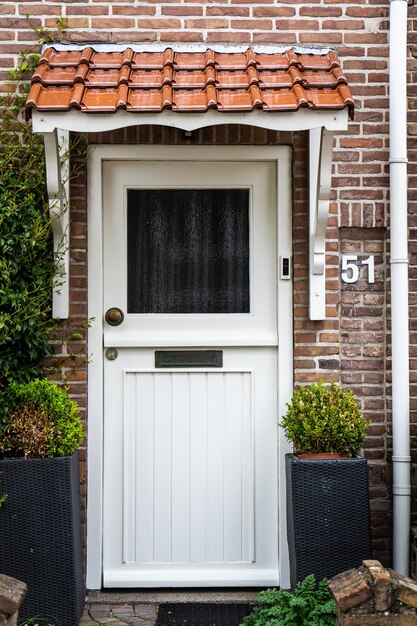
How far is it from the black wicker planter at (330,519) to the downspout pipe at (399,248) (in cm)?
47

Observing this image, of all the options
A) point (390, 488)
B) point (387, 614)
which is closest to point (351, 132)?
point (390, 488)

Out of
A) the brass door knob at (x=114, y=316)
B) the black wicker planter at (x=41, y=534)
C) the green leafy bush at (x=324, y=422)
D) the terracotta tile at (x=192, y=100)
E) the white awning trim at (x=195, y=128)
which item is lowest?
the black wicker planter at (x=41, y=534)

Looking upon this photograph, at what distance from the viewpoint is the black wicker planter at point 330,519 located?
4.11 metres

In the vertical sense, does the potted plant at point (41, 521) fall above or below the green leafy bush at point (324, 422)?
below

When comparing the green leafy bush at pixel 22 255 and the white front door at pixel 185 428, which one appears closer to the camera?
the green leafy bush at pixel 22 255

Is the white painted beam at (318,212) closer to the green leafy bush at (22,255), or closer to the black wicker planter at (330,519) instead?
the black wicker planter at (330,519)

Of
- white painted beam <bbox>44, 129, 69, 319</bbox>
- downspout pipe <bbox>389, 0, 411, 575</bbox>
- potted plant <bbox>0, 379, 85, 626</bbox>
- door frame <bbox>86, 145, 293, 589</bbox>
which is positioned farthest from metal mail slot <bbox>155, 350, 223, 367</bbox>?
downspout pipe <bbox>389, 0, 411, 575</bbox>

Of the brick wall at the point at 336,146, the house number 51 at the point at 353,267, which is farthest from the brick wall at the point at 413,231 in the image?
the house number 51 at the point at 353,267

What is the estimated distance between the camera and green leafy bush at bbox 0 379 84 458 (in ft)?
13.4

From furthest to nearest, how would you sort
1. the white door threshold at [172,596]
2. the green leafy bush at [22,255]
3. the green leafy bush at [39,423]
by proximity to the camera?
1. the white door threshold at [172,596]
2. the green leafy bush at [22,255]
3. the green leafy bush at [39,423]

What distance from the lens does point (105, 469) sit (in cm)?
463

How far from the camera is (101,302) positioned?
461 cm

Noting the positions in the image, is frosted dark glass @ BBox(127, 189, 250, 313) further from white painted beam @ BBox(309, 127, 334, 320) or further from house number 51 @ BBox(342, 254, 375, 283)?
house number 51 @ BBox(342, 254, 375, 283)

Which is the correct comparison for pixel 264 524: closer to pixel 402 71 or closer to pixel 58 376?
pixel 58 376
